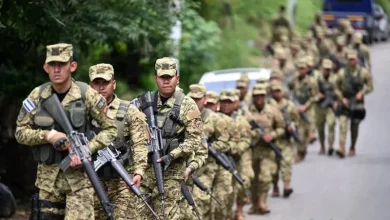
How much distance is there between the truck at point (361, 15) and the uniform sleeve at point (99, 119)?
34.4 m

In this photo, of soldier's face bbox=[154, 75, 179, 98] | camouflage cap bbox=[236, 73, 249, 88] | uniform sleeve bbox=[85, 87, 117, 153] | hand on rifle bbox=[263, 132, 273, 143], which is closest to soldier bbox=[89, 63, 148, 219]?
soldier's face bbox=[154, 75, 179, 98]

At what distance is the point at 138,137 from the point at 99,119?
102 cm

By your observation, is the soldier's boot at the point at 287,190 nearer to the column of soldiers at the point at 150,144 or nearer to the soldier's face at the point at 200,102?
the column of soldiers at the point at 150,144

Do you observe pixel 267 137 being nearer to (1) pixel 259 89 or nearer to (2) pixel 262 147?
(2) pixel 262 147

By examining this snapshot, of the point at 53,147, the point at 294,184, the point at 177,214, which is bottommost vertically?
the point at 294,184

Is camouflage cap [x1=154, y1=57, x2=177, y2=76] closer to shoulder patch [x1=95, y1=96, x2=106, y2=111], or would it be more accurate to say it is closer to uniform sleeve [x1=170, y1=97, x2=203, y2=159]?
uniform sleeve [x1=170, y1=97, x2=203, y2=159]

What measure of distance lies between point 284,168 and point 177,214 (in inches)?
292

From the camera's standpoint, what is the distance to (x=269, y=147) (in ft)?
58.9

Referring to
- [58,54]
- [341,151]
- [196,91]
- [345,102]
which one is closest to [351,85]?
[345,102]

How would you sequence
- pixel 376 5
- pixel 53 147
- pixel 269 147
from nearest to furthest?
pixel 53 147, pixel 269 147, pixel 376 5

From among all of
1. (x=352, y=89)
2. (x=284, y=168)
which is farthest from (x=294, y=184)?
(x=352, y=89)

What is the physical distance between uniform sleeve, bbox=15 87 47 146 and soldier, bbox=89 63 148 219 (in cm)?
125

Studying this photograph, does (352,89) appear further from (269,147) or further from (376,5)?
(376,5)

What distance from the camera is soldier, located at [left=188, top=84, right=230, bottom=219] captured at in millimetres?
14148
